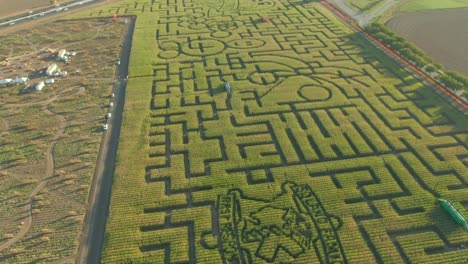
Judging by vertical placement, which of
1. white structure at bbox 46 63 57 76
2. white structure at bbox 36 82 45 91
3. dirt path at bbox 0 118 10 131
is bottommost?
dirt path at bbox 0 118 10 131

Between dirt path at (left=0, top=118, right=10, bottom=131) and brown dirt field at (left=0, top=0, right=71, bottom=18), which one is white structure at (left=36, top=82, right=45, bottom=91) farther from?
brown dirt field at (left=0, top=0, right=71, bottom=18)

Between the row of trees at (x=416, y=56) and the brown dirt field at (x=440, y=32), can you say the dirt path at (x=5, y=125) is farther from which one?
the brown dirt field at (x=440, y=32)

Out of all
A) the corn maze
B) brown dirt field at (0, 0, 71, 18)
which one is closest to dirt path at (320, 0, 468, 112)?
the corn maze

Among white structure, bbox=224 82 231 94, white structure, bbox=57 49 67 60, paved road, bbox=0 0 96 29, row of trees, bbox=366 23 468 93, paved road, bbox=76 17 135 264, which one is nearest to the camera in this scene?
paved road, bbox=76 17 135 264

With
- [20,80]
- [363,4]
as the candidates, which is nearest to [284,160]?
[20,80]

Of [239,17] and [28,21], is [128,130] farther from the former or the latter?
[28,21]

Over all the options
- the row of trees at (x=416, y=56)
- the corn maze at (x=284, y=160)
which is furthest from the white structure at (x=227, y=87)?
→ the row of trees at (x=416, y=56)

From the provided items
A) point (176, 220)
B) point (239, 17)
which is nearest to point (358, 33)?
point (239, 17)

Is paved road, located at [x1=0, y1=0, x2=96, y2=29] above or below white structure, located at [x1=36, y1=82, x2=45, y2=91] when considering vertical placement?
above
